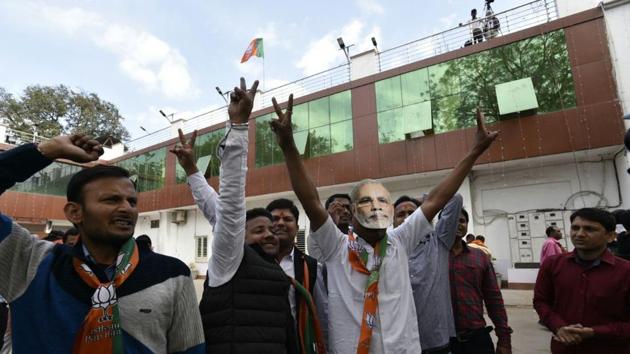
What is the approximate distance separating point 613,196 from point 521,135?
2.90 m

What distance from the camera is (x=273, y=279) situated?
191 cm

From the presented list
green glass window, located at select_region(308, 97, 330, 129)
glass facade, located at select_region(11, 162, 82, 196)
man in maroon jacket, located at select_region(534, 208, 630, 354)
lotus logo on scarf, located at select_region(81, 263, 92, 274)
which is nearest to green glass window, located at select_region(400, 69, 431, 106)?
green glass window, located at select_region(308, 97, 330, 129)

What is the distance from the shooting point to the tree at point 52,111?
2575cm

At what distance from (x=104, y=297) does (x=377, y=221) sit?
4.64ft

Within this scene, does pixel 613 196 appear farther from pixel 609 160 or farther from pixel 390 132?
pixel 390 132

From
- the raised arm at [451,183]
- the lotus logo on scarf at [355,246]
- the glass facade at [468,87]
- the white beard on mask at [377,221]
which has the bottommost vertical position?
the lotus logo on scarf at [355,246]

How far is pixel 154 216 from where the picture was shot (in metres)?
22.4

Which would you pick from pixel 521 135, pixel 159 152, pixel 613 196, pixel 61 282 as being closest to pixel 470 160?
pixel 61 282

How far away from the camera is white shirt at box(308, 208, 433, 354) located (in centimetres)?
200

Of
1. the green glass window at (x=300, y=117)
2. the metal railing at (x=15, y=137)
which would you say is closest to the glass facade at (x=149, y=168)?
the metal railing at (x=15, y=137)

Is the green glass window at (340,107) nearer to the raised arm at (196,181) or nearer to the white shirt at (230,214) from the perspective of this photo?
the raised arm at (196,181)

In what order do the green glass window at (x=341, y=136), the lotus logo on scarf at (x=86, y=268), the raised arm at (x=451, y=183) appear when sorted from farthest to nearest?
the green glass window at (x=341, y=136)
the raised arm at (x=451, y=183)
the lotus logo on scarf at (x=86, y=268)

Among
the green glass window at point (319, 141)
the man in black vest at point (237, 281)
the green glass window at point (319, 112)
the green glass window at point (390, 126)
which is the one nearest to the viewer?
the man in black vest at point (237, 281)

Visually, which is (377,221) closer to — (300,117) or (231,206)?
(231,206)
